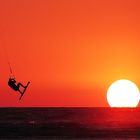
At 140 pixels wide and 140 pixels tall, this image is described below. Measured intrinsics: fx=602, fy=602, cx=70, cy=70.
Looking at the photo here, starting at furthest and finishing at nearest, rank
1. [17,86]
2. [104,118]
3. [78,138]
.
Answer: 1. [17,86]
2. [104,118]
3. [78,138]

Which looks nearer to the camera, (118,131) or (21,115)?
(118,131)

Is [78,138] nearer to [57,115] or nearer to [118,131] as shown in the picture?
[118,131]

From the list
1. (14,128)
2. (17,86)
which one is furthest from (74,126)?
(17,86)

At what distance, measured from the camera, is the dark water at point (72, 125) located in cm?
2697

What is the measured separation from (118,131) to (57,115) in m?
4.66

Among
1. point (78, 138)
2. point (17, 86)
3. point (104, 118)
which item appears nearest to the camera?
point (78, 138)

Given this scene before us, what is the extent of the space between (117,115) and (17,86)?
583cm

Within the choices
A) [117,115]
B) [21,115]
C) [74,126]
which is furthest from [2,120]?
[117,115]

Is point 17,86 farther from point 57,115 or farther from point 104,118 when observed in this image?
point 104,118

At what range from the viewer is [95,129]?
2777 centimetres

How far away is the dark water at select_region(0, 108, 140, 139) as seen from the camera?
88.5 ft

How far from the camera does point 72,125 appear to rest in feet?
92.8

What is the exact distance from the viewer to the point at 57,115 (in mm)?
30891

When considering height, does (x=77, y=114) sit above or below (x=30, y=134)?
above
